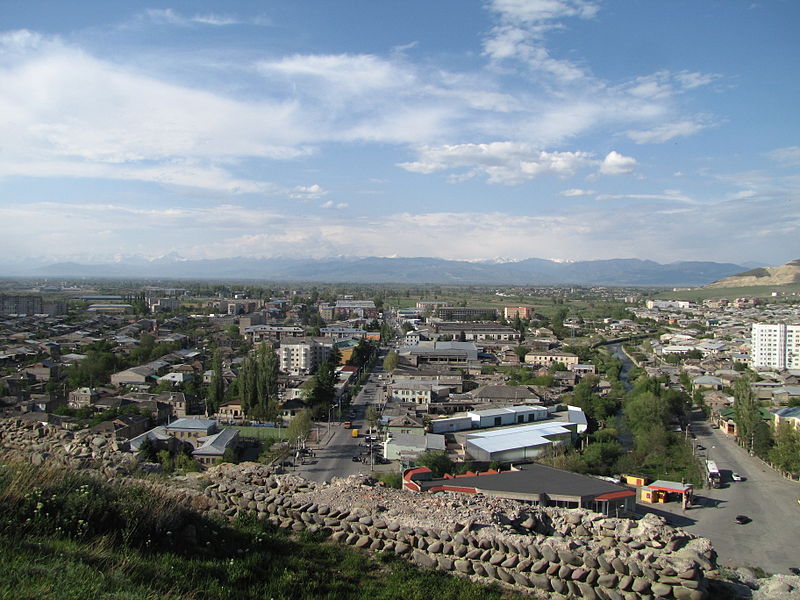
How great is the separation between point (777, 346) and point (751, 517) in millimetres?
21183

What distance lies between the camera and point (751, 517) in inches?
352

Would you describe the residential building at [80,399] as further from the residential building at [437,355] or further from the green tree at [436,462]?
the residential building at [437,355]

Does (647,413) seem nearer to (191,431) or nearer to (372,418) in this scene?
(372,418)

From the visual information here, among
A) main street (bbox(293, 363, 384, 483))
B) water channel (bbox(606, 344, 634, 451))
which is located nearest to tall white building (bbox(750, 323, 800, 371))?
water channel (bbox(606, 344, 634, 451))

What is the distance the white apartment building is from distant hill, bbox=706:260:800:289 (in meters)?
78.0

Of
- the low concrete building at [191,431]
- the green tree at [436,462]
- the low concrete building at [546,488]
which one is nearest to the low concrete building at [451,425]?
the green tree at [436,462]

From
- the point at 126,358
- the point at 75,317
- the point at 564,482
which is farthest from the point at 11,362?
the point at 564,482

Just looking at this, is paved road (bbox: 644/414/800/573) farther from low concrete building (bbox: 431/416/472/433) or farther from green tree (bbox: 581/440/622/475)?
low concrete building (bbox: 431/416/472/433)

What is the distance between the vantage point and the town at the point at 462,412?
9.33 meters

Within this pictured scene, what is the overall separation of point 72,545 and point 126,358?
2303 centimetres

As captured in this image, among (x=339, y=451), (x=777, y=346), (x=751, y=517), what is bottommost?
(x=339, y=451)

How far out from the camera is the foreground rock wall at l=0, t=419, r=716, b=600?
295 centimetres

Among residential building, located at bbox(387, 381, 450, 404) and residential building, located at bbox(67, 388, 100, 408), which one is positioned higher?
residential building, located at bbox(67, 388, 100, 408)

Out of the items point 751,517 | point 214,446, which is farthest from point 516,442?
point 214,446
